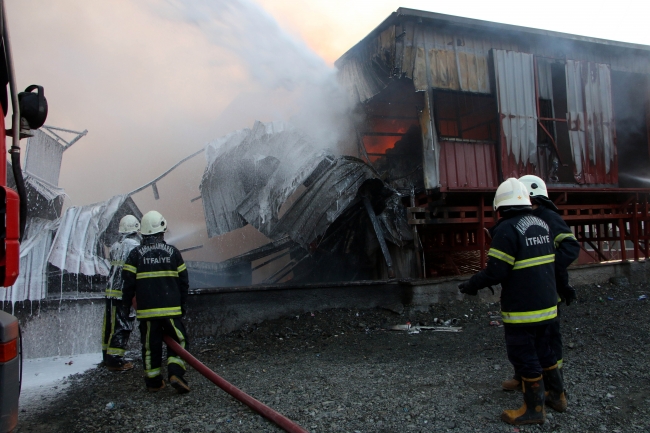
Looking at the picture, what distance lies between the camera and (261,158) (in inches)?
301

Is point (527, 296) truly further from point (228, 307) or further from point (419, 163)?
point (419, 163)

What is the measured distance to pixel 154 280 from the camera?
4262 mm

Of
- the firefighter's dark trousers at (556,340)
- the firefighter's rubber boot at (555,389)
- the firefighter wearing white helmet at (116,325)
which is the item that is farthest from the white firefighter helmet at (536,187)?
the firefighter wearing white helmet at (116,325)

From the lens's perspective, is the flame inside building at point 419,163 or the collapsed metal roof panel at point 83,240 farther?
the flame inside building at point 419,163

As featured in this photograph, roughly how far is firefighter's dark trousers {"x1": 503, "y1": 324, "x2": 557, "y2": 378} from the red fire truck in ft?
9.74

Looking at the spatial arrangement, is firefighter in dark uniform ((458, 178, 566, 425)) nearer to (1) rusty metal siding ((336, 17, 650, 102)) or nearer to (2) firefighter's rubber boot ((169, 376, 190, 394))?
(2) firefighter's rubber boot ((169, 376, 190, 394))

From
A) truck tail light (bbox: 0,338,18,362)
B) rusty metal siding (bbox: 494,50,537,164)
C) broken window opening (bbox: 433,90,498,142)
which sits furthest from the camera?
broken window opening (bbox: 433,90,498,142)

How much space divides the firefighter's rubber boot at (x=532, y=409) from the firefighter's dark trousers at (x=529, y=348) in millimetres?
62

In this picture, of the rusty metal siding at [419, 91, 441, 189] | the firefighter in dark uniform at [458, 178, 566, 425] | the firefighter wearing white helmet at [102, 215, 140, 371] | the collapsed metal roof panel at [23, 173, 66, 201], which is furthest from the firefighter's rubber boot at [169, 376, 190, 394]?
the rusty metal siding at [419, 91, 441, 189]

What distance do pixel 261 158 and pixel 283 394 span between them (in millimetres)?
4548

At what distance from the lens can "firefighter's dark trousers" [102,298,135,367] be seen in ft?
16.6

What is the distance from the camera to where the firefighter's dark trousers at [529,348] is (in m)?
3.10

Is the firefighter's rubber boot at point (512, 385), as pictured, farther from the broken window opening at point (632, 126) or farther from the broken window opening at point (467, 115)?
the broken window opening at point (632, 126)

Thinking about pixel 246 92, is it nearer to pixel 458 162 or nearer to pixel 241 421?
pixel 458 162
